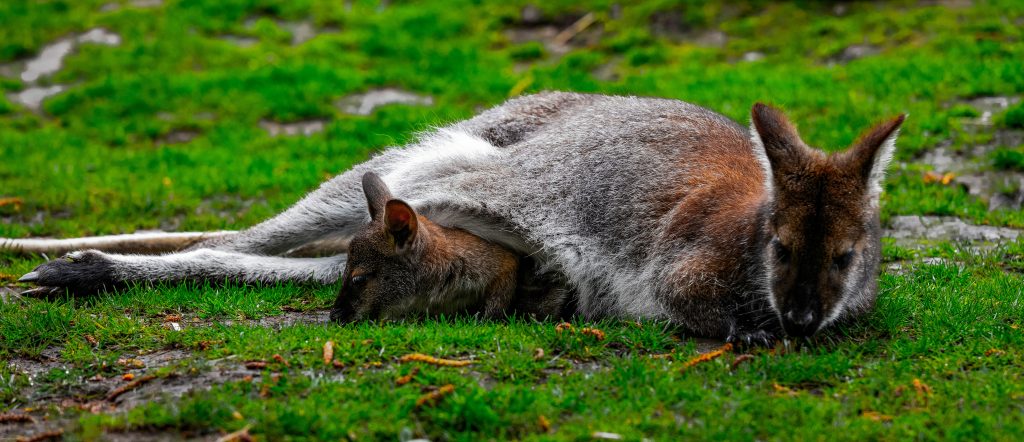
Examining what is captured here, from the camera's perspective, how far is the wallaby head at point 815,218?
16.5 feet

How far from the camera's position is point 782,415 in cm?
454

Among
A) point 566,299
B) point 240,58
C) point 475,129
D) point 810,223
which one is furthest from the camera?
point 240,58

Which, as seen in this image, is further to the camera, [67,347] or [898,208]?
[898,208]

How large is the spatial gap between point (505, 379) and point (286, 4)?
40.2 ft

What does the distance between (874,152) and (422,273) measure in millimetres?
2772

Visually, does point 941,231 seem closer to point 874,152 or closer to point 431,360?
point 874,152

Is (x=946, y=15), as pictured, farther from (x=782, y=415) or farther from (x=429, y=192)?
(x=782, y=415)

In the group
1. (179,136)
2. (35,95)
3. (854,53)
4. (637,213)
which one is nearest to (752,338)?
(637,213)

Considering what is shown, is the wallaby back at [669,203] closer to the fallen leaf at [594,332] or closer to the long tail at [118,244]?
the fallen leaf at [594,332]

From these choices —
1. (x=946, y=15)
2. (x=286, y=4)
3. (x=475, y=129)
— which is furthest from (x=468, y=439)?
(x=286, y=4)

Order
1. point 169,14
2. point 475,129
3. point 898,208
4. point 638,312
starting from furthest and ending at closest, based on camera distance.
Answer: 1. point 169,14
2. point 898,208
3. point 475,129
4. point 638,312

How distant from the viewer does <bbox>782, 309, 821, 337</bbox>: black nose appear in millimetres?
5020

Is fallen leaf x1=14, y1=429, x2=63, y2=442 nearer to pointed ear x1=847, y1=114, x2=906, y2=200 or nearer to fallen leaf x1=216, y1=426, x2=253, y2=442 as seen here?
fallen leaf x1=216, y1=426, x2=253, y2=442

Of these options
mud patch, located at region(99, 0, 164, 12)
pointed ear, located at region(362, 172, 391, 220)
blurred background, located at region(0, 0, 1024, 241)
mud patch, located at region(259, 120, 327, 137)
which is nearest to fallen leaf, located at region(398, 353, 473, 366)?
pointed ear, located at region(362, 172, 391, 220)
